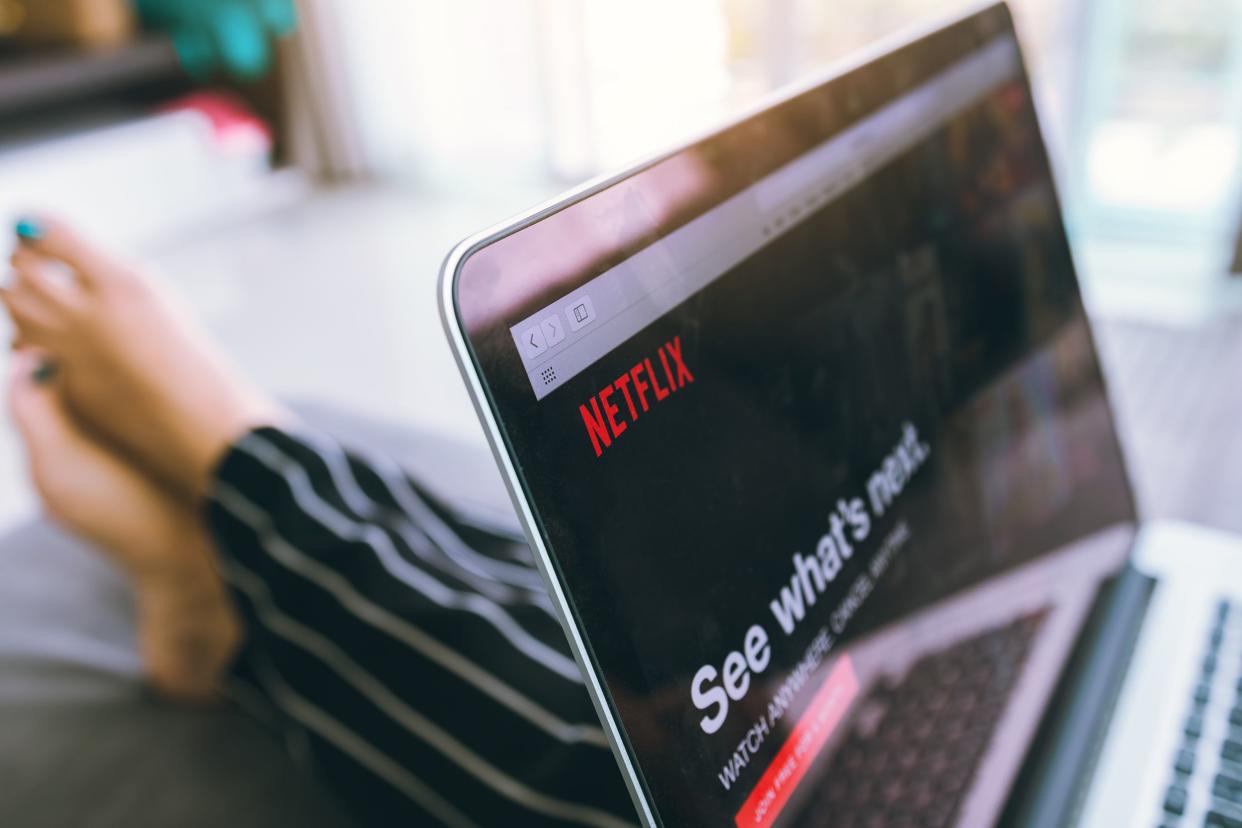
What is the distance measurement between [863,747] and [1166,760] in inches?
6.7

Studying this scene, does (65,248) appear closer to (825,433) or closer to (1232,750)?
(825,433)

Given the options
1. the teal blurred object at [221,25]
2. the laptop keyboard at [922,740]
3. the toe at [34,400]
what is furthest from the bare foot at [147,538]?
Result: the teal blurred object at [221,25]

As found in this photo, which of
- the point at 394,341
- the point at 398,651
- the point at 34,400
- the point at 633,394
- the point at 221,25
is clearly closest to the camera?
the point at 633,394

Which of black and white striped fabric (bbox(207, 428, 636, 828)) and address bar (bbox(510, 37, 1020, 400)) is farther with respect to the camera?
black and white striped fabric (bbox(207, 428, 636, 828))

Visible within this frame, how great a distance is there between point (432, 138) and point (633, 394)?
3113 millimetres

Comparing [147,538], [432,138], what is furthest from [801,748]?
[432,138]

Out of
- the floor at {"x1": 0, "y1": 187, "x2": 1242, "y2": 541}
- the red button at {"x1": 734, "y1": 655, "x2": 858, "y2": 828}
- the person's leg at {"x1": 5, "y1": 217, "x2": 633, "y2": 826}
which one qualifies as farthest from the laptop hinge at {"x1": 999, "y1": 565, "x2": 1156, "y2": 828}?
the floor at {"x1": 0, "y1": 187, "x2": 1242, "y2": 541}

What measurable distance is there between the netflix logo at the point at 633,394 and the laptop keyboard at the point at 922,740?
162mm

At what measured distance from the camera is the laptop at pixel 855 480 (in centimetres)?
26

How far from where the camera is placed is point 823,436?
351 mm

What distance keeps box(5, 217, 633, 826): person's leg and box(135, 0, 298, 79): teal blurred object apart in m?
2.54

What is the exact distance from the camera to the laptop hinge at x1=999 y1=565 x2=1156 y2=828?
0.42m

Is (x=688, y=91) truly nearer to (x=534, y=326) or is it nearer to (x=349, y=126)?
(x=349, y=126)

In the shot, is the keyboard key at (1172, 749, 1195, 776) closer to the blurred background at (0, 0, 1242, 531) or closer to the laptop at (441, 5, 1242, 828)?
the laptop at (441, 5, 1242, 828)
